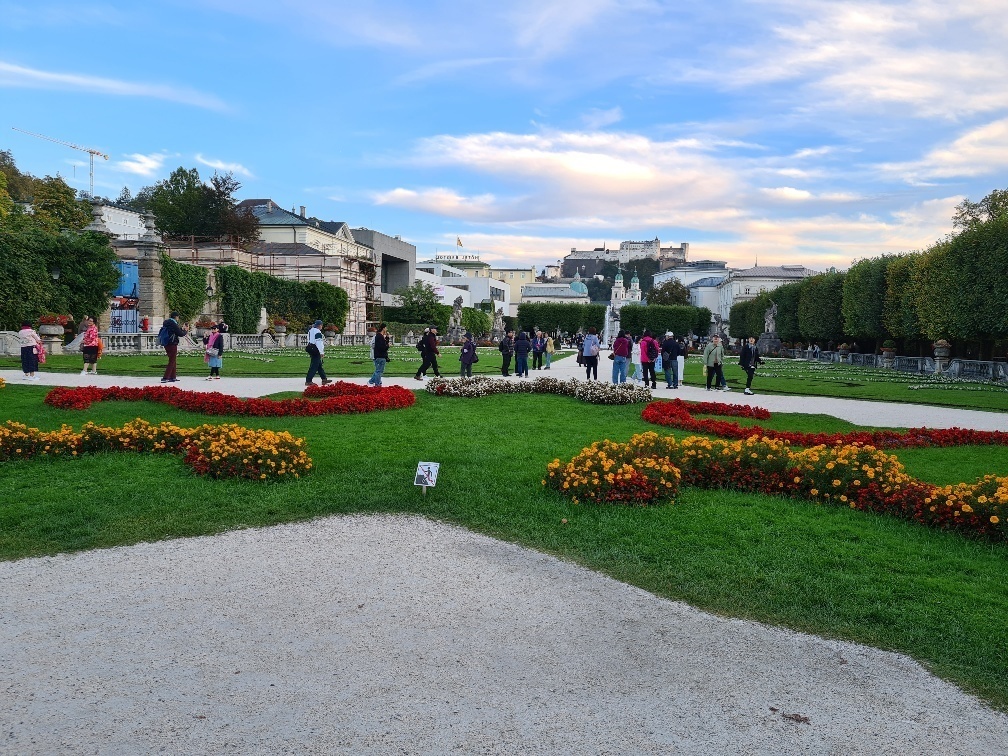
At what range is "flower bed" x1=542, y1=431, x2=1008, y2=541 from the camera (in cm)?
727

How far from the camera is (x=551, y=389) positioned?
18.0 meters

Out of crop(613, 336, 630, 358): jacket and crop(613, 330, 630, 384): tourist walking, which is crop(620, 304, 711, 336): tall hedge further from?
crop(613, 336, 630, 358): jacket

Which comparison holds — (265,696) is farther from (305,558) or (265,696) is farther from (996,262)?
(996,262)

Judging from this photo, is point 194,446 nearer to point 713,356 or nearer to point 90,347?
point 90,347

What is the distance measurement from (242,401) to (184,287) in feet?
98.1

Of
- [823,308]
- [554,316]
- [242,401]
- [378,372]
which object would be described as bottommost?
[242,401]

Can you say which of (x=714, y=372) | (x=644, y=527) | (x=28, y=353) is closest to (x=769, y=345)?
(x=714, y=372)

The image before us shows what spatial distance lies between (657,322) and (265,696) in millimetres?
92683

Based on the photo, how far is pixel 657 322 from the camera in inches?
3706

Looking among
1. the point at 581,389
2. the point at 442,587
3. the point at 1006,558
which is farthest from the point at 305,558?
the point at 581,389

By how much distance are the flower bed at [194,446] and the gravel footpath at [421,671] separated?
2.72 m

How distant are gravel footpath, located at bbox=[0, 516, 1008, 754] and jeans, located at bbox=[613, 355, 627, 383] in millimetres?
14760

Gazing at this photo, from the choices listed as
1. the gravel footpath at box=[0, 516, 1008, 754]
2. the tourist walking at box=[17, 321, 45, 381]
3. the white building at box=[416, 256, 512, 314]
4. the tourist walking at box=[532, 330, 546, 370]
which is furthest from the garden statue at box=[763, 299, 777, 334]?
the gravel footpath at box=[0, 516, 1008, 754]

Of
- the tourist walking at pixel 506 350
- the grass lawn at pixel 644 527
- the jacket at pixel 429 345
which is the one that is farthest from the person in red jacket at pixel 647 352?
the grass lawn at pixel 644 527
